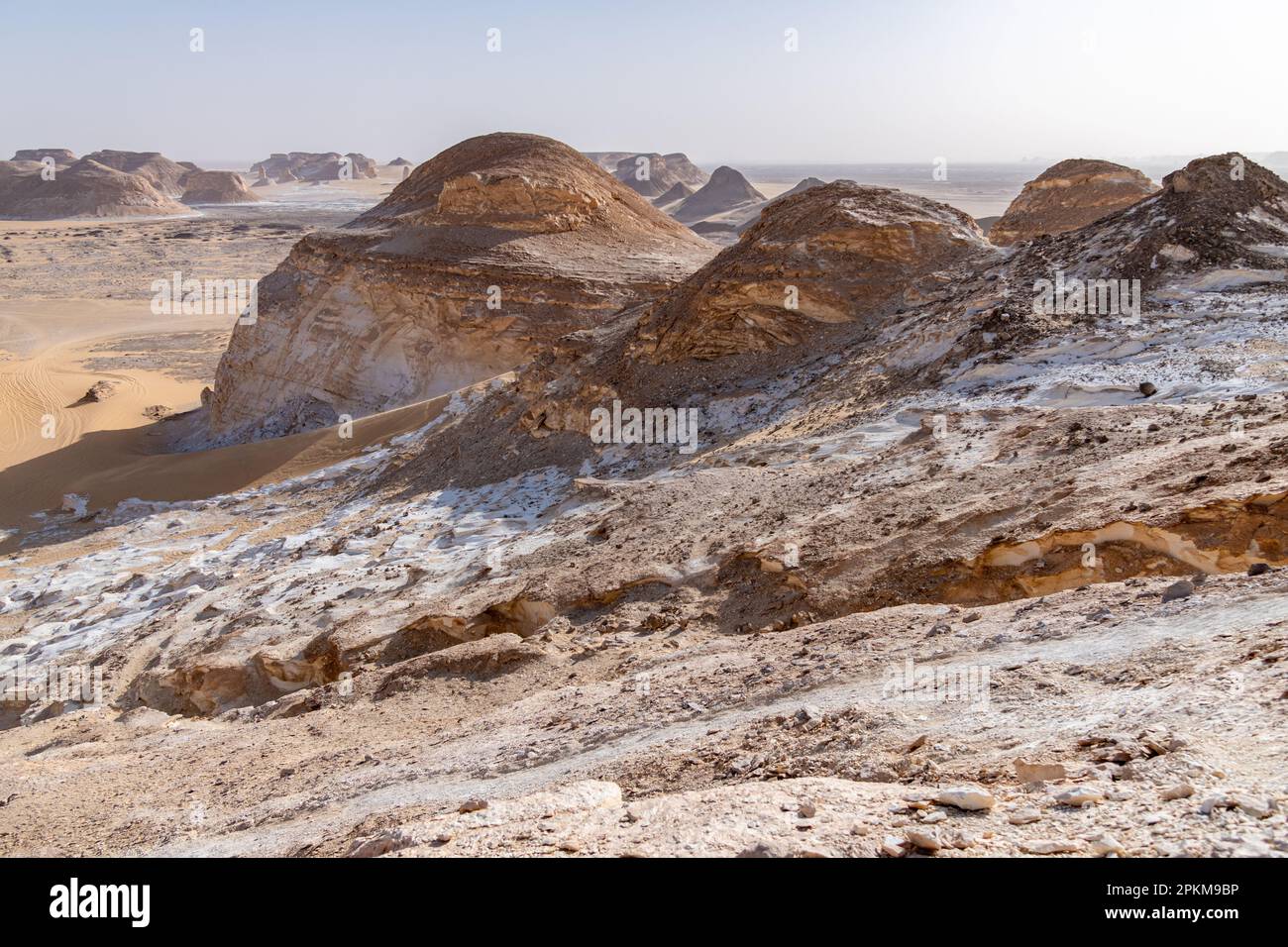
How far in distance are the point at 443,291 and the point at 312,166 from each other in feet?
351

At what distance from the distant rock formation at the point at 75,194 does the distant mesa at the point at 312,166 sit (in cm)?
4068

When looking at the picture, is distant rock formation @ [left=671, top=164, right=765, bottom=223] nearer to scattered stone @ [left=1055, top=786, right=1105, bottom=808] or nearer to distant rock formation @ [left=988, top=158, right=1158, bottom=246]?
distant rock formation @ [left=988, top=158, right=1158, bottom=246]

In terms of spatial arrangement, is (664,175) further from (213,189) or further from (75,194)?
(75,194)

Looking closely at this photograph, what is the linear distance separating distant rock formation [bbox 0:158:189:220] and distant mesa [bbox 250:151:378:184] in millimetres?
40683

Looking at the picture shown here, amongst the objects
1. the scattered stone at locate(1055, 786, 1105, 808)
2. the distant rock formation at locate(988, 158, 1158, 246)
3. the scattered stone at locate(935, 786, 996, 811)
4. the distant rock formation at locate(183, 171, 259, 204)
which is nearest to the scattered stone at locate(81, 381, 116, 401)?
the distant rock formation at locate(988, 158, 1158, 246)

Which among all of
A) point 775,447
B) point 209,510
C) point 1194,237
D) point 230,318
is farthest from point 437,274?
point 230,318

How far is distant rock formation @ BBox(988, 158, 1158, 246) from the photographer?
18672 mm

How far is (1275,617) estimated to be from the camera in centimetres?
A: 329

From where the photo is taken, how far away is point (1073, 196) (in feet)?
62.3

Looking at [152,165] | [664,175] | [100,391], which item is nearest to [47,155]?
[152,165]

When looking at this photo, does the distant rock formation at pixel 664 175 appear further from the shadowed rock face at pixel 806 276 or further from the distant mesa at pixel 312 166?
the shadowed rock face at pixel 806 276

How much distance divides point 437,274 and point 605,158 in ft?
350

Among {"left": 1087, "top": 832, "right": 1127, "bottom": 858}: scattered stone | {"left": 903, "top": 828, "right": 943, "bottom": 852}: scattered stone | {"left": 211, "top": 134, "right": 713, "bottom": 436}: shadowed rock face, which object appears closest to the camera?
{"left": 1087, "top": 832, "right": 1127, "bottom": 858}: scattered stone


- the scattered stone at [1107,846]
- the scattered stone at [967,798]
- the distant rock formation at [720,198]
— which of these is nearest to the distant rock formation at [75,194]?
the distant rock formation at [720,198]
